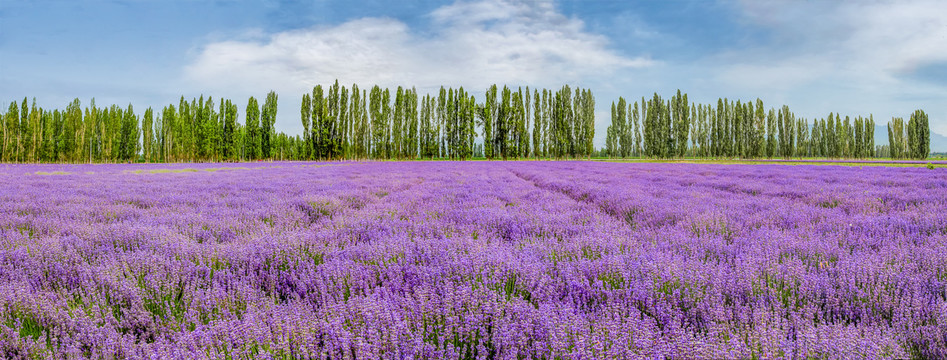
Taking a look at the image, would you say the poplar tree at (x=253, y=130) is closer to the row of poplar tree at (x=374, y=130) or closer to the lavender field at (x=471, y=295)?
the row of poplar tree at (x=374, y=130)

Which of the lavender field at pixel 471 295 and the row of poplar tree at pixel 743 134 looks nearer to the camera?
the lavender field at pixel 471 295

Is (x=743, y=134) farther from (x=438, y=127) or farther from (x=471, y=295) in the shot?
(x=471, y=295)

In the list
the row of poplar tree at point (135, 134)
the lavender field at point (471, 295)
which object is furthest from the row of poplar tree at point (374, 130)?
the lavender field at point (471, 295)

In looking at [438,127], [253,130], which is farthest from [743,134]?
[253,130]

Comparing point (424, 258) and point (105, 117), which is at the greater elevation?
point (105, 117)

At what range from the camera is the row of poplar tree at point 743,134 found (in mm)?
62125

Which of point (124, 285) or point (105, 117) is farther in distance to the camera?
point (105, 117)

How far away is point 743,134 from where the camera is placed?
66.6m

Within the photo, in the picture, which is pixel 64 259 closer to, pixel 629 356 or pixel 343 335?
pixel 343 335

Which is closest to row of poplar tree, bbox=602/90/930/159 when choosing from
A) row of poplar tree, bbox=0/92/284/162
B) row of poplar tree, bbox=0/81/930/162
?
row of poplar tree, bbox=0/81/930/162

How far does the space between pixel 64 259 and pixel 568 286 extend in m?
3.35

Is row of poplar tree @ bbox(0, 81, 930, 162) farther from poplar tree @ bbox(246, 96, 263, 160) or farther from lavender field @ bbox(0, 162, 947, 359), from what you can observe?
lavender field @ bbox(0, 162, 947, 359)

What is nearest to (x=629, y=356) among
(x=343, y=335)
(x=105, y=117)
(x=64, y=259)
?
(x=343, y=335)

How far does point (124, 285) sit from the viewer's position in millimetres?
2066
